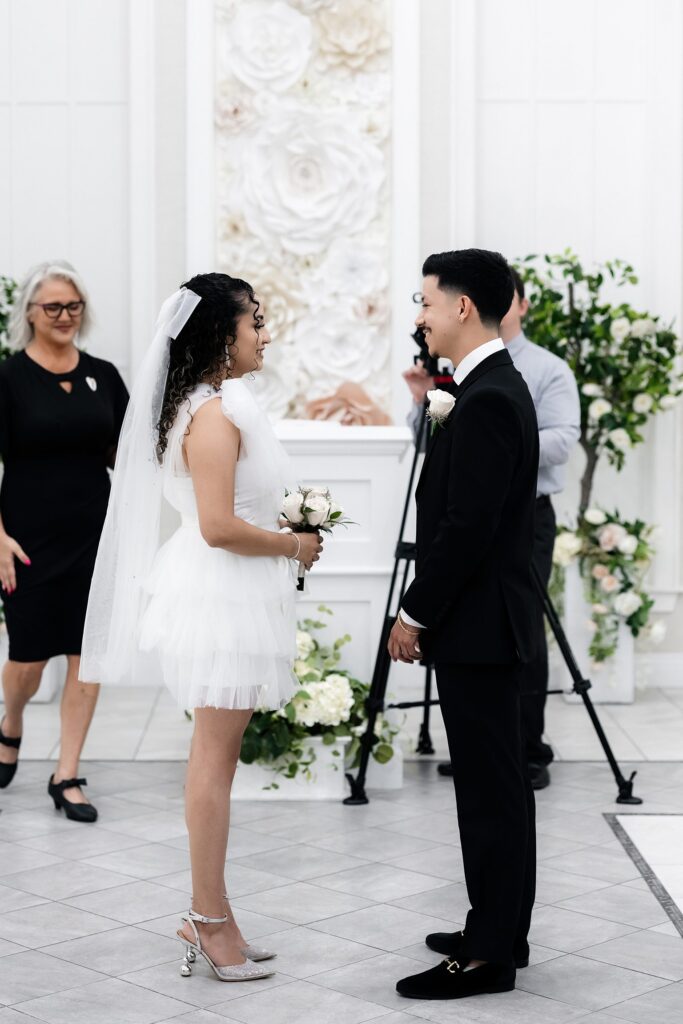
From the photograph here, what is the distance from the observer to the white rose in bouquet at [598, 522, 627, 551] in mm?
5754

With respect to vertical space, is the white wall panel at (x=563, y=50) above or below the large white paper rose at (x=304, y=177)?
above

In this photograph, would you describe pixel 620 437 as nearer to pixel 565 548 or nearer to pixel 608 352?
pixel 608 352

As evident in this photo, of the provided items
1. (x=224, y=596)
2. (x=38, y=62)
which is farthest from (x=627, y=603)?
(x=38, y=62)

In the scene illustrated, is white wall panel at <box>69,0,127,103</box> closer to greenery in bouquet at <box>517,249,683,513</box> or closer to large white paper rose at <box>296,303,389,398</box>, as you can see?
large white paper rose at <box>296,303,389,398</box>

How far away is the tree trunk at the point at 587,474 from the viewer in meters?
5.90

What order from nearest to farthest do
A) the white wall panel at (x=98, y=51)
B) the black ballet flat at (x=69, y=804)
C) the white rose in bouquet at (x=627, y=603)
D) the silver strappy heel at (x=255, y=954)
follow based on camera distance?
1. the silver strappy heel at (x=255, y=954)
2. the black ballet flat at (x=69, y=804)
3. the white rose in bouquet at (x=627, y=603)
4. the white wall panel at (x=98, y=51)

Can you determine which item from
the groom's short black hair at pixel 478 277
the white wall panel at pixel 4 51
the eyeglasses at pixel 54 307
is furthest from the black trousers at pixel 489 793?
the white wall panel at pixel 4 51

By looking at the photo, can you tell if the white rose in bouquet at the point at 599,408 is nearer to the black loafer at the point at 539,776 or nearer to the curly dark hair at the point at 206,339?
the black loafer at the point at 539,776

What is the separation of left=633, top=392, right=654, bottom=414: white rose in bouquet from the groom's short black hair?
2979 millimetres

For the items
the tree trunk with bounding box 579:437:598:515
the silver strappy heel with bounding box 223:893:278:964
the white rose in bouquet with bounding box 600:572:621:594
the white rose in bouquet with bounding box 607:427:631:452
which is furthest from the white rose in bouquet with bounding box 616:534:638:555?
the silver strappy heel with bounding box 223:893:278:964

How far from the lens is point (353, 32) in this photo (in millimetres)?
5879

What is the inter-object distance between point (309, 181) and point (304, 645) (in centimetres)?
231

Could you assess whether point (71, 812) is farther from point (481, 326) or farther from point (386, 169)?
point (386, 169)

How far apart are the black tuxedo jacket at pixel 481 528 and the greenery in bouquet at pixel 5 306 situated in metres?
3.26
